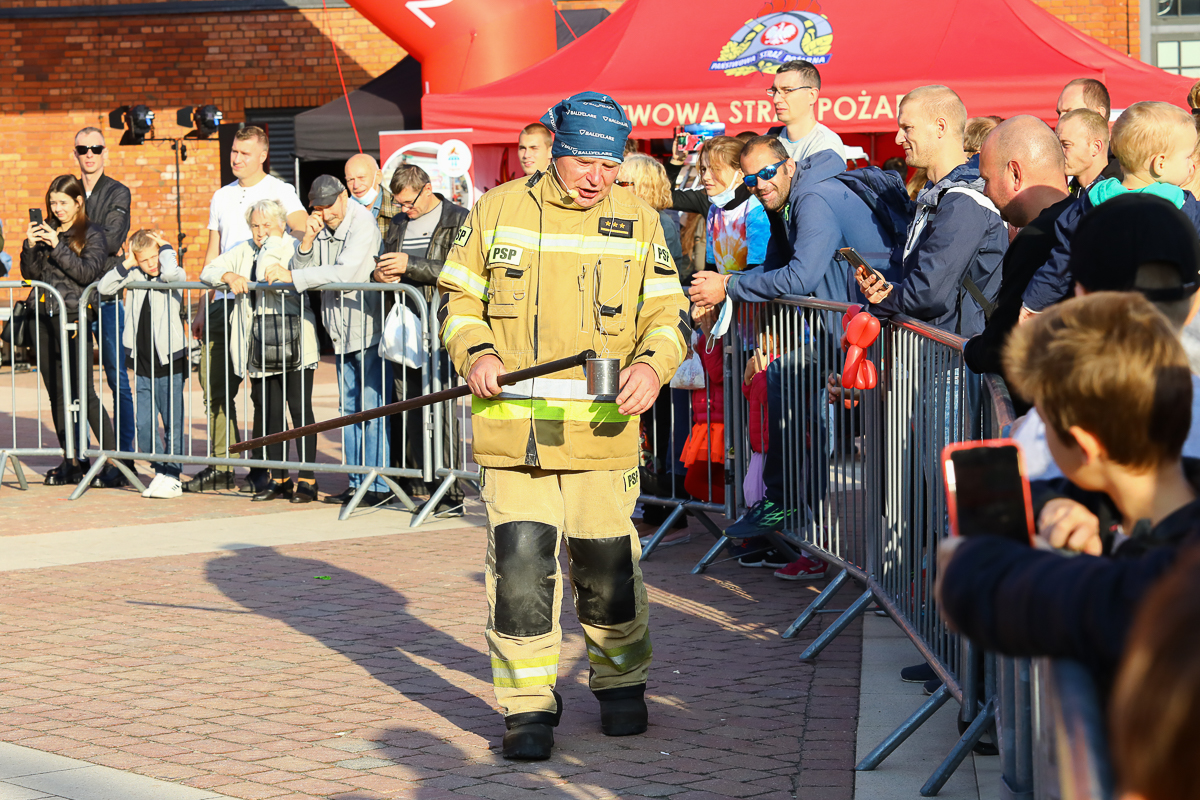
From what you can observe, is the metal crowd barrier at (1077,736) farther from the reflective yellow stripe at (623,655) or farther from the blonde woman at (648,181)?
the blonde woman at (648,181)

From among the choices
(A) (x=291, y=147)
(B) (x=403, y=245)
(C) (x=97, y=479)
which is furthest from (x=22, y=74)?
(B) (x=403, y=245)

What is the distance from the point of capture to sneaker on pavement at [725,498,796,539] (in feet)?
22.2

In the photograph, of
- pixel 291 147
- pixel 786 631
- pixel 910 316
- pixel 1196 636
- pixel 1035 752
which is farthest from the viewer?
pixel 291 147

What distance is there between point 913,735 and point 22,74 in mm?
19338

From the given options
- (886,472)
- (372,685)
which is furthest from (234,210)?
(886,472)

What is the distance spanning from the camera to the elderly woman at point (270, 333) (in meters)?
9.27

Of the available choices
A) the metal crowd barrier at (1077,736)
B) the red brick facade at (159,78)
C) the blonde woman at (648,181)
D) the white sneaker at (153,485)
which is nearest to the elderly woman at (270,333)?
the white sneaker at (153,485)

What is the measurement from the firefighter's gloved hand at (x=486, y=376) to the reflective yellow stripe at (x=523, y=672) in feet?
2.81

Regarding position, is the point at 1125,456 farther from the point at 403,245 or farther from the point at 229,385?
the point at 229,385

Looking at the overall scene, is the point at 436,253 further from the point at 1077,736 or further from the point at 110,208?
the point at 1077,736

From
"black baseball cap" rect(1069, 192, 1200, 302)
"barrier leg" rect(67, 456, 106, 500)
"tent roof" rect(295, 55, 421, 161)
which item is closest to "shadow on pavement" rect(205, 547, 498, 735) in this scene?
"barrier leg" rect(67, 456, 106, 500)

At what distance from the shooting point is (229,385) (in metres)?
9.51

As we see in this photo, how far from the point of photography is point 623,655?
190 inches

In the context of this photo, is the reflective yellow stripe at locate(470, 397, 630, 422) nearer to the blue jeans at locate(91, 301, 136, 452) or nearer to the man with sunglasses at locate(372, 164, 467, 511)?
the man with sunglasses at locate(372, 164, 467, 511)
